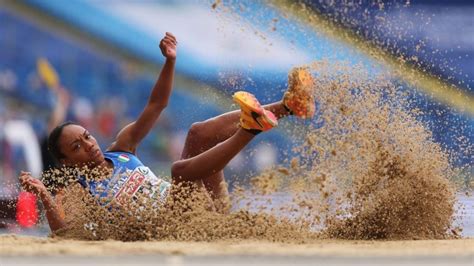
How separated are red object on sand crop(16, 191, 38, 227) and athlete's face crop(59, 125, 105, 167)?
5.09 feet

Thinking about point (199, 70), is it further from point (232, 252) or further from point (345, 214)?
point (232, 252)

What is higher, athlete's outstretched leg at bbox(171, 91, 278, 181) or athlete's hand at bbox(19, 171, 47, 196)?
athlete's outstretched leg at bbox(171, 91, 278, 181)

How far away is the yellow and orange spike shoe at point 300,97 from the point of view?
4.87m

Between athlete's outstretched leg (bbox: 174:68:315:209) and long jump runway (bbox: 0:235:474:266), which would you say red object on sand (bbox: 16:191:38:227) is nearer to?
long jump runway (bbox: 0:235:474:266)

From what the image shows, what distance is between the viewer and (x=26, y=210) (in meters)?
7.07

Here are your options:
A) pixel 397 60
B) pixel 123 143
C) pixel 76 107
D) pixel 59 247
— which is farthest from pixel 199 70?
pixel 59 247

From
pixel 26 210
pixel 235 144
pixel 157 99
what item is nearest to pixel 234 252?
pixel 235 144

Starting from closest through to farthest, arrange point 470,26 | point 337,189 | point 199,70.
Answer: point 337,189 < point 470,26 < point 199,70

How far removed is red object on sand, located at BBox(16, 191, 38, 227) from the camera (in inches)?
265

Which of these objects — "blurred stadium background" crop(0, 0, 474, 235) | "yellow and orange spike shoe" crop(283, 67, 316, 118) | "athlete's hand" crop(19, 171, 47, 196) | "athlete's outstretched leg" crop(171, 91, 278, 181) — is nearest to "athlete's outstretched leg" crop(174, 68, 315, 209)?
"yellow and orange spike shoe" crop(283, 67, 316, 118)

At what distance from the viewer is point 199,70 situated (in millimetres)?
10797

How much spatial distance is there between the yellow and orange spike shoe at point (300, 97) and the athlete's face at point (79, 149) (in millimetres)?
1101

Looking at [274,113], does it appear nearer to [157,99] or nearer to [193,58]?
[157,99]

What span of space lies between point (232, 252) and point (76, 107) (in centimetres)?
704
